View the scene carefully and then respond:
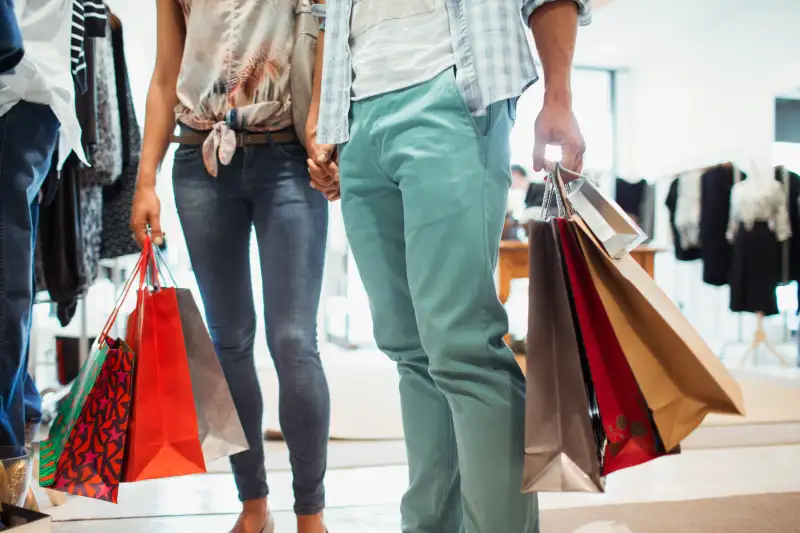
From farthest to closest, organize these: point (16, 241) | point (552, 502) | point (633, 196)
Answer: point (633, 196)
point (552, 502)
point (16, 241)

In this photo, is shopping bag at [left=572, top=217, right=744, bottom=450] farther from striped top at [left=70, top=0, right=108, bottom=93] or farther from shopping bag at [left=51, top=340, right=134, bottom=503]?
striped top at [left=70, top=0, right=108, bottom=93]

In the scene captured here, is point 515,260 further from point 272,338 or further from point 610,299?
point 610,299

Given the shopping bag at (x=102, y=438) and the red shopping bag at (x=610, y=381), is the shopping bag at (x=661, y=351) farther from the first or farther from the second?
the shopping bag at (x=102, y=438)

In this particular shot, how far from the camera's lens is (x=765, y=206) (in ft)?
13.2

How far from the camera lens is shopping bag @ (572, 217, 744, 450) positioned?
0.68 m

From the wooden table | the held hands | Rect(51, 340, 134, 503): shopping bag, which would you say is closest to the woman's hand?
Rect(51, 340, 134, 503): shopping bag

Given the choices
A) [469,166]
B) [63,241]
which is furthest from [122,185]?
[469,166]

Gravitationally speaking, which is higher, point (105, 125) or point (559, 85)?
point (105, 125)

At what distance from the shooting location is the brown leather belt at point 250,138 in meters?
1.15

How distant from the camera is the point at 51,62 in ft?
4.08

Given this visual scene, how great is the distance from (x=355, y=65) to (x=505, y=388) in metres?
0.50

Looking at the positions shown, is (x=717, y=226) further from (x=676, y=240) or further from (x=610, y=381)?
(x=610, y=381)

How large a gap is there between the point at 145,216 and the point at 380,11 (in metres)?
0.61

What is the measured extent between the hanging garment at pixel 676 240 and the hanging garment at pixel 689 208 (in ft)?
0.09
